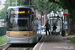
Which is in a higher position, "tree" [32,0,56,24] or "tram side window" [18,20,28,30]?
"tree" [32,0,56,24]

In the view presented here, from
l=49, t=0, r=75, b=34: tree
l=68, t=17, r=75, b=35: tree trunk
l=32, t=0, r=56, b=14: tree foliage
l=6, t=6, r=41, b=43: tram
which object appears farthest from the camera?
l=32, t=0, r=56, b=14: tree foliage

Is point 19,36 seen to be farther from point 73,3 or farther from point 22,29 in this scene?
point 73,3

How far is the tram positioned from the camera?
47.7 feet

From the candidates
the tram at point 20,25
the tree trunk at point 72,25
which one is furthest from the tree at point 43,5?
the tram at point 20,25

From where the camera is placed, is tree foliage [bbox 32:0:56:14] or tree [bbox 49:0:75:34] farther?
tree foliage [bbox 32:0:56:14]

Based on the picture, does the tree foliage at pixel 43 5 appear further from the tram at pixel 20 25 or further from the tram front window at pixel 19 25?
the tram front window at pixel 19 25

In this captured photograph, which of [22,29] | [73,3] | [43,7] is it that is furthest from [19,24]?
[43,7]

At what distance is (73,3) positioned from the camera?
22.5 meters

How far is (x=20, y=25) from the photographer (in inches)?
569

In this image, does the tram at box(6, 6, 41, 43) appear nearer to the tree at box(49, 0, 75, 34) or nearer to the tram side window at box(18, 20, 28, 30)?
the tram side window at box(18, 20, 28, 30)

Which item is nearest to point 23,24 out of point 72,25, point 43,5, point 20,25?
point 20,25

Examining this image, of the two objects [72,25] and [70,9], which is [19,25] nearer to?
[70,9]

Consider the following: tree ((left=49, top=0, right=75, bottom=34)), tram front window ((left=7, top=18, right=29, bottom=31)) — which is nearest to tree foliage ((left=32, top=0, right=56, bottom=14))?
tree ((left=49, top=0, right=75, bottom=34))

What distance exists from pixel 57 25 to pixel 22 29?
1371 cm
